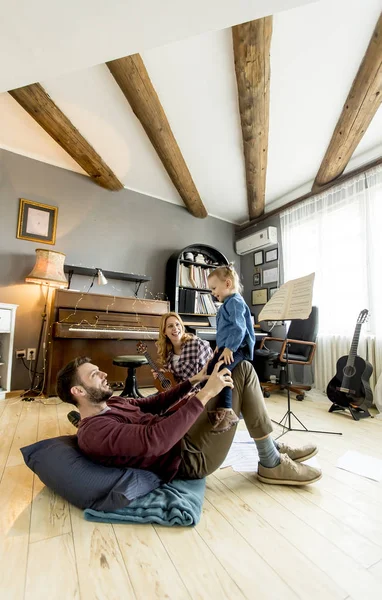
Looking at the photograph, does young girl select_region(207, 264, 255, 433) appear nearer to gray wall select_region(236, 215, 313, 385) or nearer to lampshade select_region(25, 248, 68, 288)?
lampshade select_region(25, 248, 68, 288)

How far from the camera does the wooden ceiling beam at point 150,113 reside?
210 centimetres

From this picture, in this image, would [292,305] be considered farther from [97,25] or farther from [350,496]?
[97,25]

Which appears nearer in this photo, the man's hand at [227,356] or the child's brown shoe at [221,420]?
the child's brown shoe at [221,420]

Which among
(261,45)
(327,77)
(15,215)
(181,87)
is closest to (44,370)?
(15,215)

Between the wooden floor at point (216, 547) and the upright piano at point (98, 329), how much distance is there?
1.57m

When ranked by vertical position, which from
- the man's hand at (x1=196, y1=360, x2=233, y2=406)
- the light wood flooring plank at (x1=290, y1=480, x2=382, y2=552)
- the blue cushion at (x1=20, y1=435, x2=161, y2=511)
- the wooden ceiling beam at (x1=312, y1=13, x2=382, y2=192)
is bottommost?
the light wood flooring plank at (x1=290, y1=480, x2=382, y2=552)

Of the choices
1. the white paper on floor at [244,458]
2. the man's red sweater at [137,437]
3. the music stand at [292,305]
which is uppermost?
the music stand at [292,305]

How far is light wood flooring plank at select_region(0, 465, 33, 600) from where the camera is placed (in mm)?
754

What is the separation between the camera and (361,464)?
1.53 metres

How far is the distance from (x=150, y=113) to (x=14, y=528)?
2.86 m

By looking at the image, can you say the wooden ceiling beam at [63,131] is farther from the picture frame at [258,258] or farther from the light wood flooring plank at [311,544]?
the light wood flooring plank at [311,544]

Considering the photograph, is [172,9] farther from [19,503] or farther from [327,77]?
[19,503]

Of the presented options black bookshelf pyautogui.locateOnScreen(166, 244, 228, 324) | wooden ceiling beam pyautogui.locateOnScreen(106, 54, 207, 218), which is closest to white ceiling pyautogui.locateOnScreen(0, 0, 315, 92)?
wooden ceiling beam pyautogui.locateOnScreen(106, 54, 207, 218)

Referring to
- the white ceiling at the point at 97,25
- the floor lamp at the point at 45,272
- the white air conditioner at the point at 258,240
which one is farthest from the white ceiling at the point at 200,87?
the floor lamp at the point at 45,272
